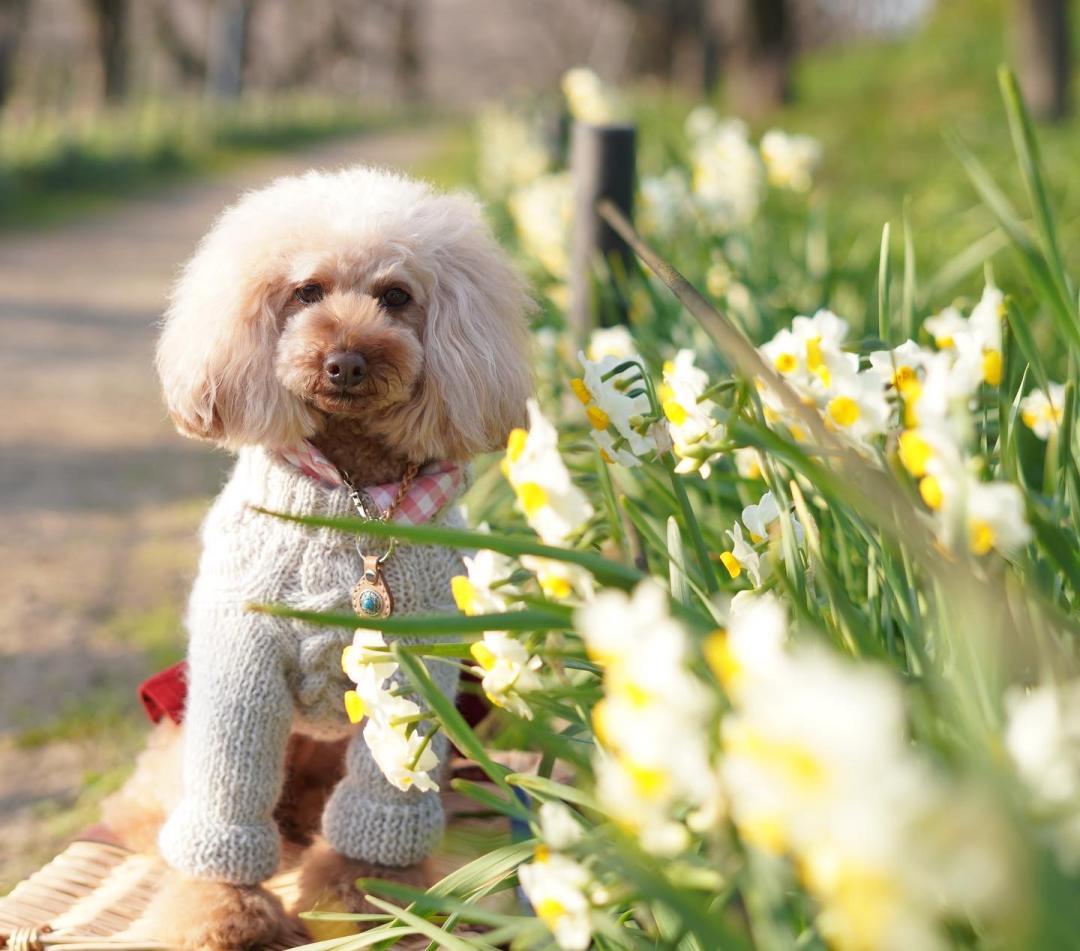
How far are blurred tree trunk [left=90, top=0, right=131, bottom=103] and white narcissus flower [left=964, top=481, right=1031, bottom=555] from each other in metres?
17.1

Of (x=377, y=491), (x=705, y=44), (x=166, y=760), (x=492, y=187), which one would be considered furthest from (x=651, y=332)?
(x=705, y=44)

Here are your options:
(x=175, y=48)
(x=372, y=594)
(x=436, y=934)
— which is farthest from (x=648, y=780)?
(x=175, y=48)

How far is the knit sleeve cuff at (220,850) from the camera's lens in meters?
1.56

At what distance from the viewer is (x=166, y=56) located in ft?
91.5

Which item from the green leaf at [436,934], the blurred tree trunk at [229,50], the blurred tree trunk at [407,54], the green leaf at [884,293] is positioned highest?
the blurred tree trunk at [407,54]

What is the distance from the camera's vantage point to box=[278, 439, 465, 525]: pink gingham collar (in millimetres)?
1627

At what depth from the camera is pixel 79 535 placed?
362 cm

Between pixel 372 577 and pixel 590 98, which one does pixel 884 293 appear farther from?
pixel 590 98

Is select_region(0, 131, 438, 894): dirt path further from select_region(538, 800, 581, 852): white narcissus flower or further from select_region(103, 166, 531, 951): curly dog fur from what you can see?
select_region(538, 800, 581, 852): white narcissus flower

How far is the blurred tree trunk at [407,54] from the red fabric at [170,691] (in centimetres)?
3358

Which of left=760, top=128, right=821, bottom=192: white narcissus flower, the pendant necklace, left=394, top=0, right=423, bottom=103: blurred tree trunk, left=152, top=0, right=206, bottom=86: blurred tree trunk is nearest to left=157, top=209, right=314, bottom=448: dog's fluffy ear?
the pendant necklace

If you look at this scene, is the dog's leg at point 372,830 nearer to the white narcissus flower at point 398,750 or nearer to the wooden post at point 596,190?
the white narcissus flower at point 398,750

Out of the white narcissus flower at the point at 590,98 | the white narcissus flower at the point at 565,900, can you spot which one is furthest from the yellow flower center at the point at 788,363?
the white narcissus flower at the point at 590,98

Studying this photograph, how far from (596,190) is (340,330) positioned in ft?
4.98
